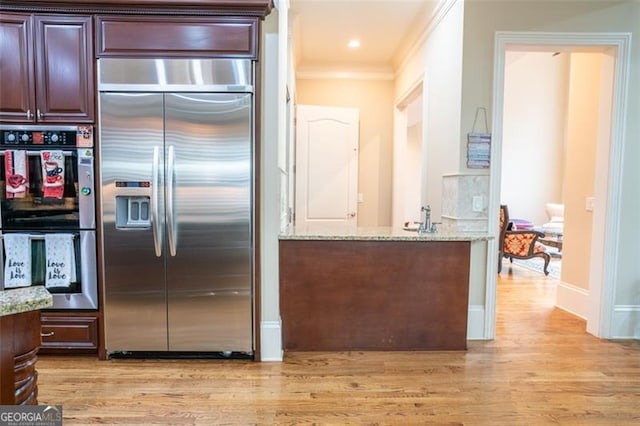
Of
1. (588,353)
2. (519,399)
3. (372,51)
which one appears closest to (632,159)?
(588,353)

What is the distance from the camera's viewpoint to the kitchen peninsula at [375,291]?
2805 mm

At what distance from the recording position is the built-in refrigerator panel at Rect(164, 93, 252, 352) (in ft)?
8.36

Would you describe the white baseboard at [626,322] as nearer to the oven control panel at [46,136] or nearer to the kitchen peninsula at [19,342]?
the kitchen peninsula at [19,342]

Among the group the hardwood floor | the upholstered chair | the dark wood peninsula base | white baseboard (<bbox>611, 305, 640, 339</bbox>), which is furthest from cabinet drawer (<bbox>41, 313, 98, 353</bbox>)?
the upholstered chair

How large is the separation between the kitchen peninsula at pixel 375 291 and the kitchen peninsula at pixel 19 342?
1.80m

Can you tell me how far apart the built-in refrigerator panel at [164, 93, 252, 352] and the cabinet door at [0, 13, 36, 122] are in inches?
36.0

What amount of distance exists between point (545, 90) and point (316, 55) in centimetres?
686

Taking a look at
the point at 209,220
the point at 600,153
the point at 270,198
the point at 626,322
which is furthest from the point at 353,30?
the point at 626,322

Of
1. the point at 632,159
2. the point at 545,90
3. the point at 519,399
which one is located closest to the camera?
the point at 519,399

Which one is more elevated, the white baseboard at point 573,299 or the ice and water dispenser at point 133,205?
the ice and water dispenser at point 133,205

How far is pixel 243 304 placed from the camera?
2664 millimetres

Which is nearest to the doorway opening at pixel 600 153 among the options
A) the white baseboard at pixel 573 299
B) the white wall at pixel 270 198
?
the white baseboard at pixel 573 299

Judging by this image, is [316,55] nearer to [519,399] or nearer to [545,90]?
[519,399]

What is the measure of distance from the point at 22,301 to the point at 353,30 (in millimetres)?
3927
